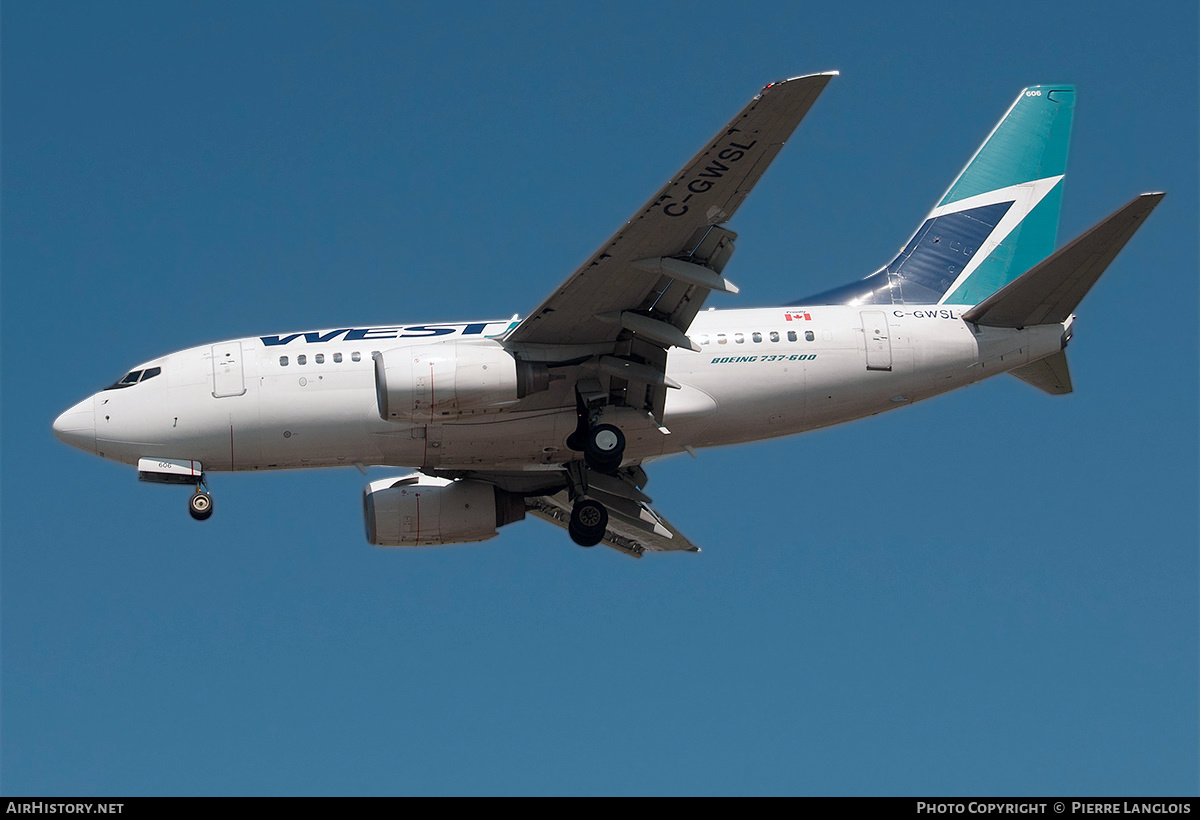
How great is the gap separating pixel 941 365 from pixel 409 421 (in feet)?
37.1

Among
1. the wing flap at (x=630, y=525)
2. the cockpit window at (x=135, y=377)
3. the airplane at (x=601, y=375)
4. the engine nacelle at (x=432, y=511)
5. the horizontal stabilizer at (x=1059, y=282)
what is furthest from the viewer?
the wing flap at (x=630, y=525)

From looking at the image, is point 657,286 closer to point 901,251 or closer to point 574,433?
point 574,433

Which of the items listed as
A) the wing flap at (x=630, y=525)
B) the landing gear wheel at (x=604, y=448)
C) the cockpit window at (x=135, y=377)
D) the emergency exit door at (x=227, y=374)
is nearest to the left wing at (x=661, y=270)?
the landing gear wheel at (x=604, y=448)

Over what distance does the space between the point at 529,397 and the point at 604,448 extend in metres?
1.83

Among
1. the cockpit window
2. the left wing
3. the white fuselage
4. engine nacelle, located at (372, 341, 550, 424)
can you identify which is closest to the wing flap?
the white fuselage

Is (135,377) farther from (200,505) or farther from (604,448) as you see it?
(604,448)

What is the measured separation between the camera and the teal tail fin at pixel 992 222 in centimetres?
3434

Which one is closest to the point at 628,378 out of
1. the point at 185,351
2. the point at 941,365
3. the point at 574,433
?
the point at 574,433

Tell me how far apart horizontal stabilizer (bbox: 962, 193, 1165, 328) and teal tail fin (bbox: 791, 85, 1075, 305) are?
5.32 ft

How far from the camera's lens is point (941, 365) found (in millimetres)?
32156

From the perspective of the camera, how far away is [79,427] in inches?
1222

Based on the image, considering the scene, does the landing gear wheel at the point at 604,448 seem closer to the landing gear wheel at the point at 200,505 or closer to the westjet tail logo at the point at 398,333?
the westjet tail logo at the point at 398,333

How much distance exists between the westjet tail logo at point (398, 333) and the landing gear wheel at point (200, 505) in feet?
11.0

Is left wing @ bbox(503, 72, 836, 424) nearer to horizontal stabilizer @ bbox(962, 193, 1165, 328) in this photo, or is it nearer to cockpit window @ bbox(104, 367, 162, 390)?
horizontal stabilizer @ bbox(962, 193, 1165, 328)
